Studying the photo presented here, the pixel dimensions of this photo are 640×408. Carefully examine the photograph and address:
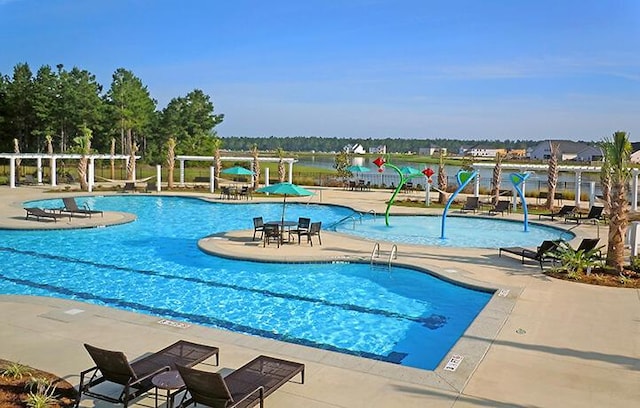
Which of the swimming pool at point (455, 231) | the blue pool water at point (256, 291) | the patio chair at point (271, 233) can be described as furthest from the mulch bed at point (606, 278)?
the patio chair at point (271, 233)

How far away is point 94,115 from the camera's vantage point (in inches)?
2136

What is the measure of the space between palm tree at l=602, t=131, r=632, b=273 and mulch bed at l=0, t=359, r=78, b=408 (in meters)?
11.7

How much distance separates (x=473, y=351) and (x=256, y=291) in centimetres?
573

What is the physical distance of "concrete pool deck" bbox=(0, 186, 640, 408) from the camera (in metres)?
6.27

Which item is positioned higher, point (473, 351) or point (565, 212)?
point (565, 212)

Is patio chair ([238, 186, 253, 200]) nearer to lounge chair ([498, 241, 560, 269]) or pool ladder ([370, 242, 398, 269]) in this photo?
pool ladder ([370, 242, 398, 269])

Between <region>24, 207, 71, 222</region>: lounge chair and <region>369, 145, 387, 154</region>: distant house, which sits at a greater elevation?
<region>369, 145, 387, 154</region>: distant house

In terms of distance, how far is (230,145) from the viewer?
177625mm

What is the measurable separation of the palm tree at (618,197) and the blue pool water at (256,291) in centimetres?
382

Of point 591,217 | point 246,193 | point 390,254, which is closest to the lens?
point 390,254

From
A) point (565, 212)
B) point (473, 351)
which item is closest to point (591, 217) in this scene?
point (565, 212)

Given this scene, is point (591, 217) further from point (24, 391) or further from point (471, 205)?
point (24, 391)

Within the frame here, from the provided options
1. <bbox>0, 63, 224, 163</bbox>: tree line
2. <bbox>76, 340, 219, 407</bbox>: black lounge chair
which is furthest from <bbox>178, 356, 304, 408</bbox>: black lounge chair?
<bbox>0, 63, 224, 163</bbox>: tree line

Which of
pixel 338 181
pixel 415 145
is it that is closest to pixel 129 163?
pixel 338 181
